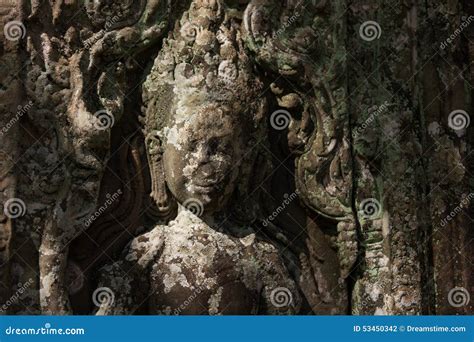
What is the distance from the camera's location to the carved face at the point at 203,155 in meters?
5.80

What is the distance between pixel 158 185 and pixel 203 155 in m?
0.31

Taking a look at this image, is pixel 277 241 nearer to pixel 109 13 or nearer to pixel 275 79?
pixel 275 79

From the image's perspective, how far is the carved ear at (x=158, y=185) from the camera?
594cm

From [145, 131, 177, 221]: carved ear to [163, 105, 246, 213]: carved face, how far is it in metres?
0.09

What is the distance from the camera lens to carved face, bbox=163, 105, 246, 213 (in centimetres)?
580

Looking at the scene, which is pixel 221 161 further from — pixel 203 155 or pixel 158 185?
pixel 158 185

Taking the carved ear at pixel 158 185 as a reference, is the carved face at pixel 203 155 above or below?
above

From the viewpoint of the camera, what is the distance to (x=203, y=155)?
5.79m

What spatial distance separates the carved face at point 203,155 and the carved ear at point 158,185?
9cm

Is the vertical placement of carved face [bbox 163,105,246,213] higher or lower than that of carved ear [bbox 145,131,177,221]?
higher

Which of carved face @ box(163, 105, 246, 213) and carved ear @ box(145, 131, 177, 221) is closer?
carved face @ box(163, 105, 246, 213)

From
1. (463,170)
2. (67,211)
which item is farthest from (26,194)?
(463,170)

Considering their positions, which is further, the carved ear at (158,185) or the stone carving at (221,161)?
the carved ear at (158,185)

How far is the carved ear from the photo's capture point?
5941mm
